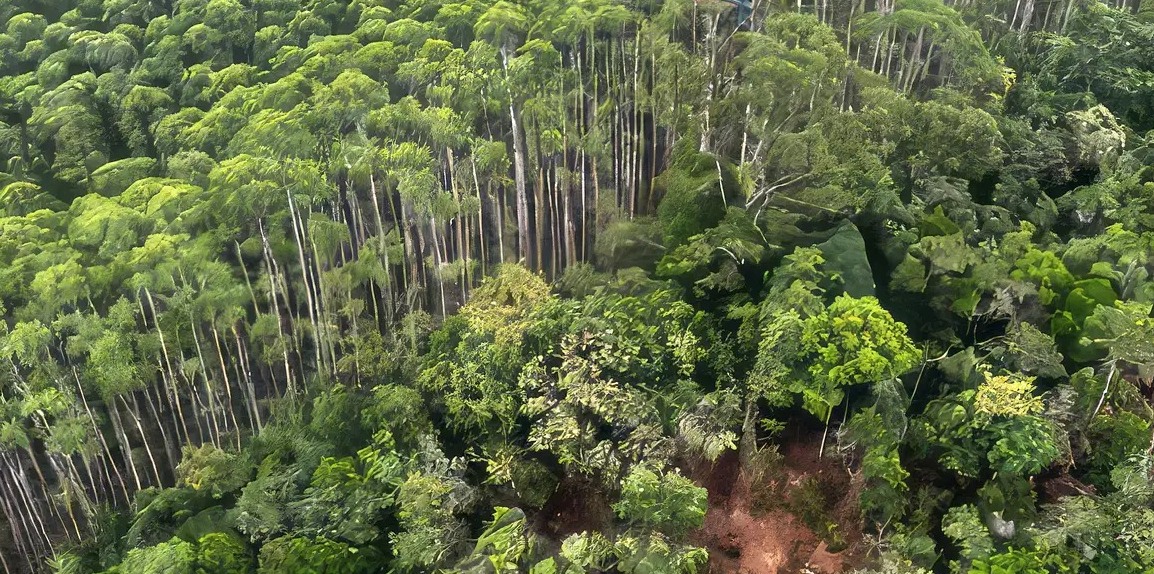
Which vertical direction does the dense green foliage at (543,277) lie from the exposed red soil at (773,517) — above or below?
above

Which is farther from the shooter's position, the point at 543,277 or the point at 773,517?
the point at 543,277

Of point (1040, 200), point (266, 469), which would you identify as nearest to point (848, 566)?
point (1040, 200)

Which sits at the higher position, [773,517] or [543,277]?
[543,277]

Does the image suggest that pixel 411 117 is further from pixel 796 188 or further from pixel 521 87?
pixel 796 188

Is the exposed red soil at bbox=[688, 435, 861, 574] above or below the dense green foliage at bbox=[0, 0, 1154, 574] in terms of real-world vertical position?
below
